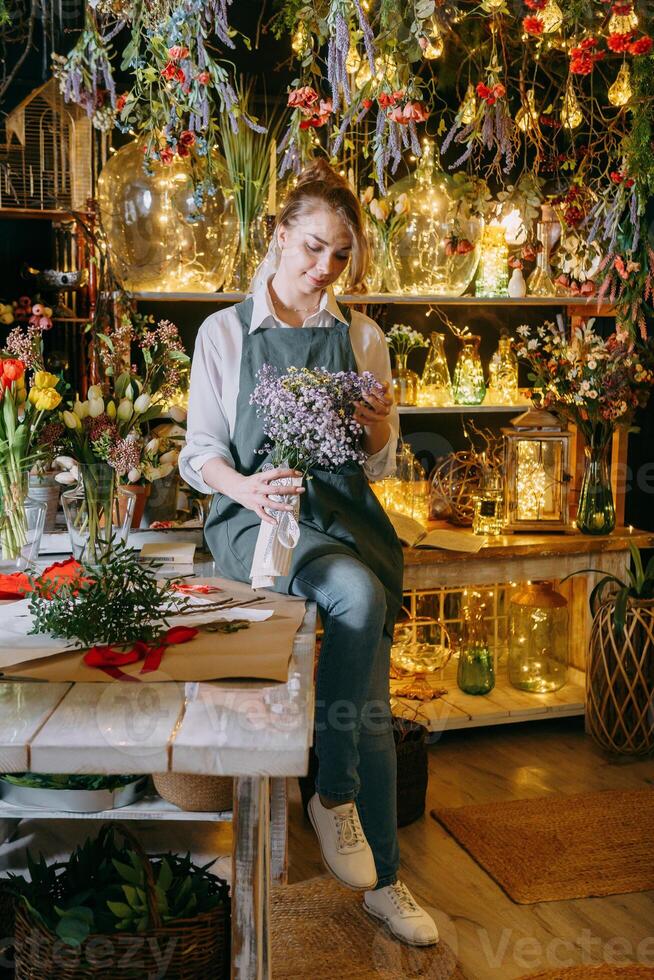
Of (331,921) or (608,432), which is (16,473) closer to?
(331,921)

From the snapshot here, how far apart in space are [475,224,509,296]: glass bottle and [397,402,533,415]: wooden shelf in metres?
0.39

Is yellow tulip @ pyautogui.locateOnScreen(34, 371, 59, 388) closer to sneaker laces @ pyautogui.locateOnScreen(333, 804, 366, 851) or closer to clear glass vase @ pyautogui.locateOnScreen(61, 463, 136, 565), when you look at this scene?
clear glass vase @ pyautogui.locateOnScreen(61, 463, 136, 565)

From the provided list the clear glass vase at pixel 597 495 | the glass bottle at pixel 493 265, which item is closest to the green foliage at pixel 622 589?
the clear glass vase at pixel 597 495

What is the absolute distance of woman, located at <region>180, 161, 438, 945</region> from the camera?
2143 mm

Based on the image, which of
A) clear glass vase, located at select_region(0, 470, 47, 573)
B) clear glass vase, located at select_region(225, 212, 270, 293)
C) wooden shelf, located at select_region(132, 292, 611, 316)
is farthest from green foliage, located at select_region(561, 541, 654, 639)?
clear glass vase, located at select_region(0, 470, 47, 573)

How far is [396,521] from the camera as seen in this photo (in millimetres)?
3434

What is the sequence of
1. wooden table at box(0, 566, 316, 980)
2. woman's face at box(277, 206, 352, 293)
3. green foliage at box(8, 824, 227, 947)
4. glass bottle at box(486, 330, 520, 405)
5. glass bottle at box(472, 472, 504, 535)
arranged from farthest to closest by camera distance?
glass bottle at box(486, 330, 520, 405) → glass bottle at box(472, 472, 504, 535) → woman's face at box(277, 206, 352, 293) → green foliage at box(8, 824, 227, 947) → wooden table at box(0, 566, 316, 980)

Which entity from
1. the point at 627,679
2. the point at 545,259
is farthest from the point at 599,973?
the point at 545,259

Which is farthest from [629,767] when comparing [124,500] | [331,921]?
[124,500]

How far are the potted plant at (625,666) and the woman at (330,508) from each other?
1.20 meters

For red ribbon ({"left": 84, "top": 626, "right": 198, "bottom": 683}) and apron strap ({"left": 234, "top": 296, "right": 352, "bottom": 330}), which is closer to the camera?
red ribbon ({"left": 84, "top": 626, "right": 198, "bottom": 683})

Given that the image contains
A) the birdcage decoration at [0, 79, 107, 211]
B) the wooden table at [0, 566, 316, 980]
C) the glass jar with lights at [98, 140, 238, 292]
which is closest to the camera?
the wooden table at [0, 566, 316, 980]

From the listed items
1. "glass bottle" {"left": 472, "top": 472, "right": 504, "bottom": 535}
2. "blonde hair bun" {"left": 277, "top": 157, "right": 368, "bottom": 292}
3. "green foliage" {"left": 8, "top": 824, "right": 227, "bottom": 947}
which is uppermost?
"blonde hair bun" {"left": 277, "top": 157, "right": 368, "bottom": 292}

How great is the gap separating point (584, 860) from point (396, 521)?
3.87 feet
